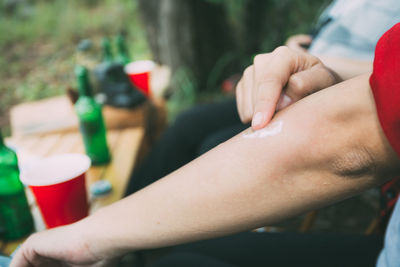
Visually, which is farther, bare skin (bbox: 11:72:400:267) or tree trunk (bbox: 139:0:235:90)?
tree trunk (bbox: 139:0:235:90)

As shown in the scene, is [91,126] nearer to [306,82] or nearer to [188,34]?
[306,82]

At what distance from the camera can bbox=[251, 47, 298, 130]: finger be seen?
0.60 m

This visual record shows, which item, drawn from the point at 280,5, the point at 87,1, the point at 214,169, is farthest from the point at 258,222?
the point at 87,1

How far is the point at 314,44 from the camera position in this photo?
150 cm

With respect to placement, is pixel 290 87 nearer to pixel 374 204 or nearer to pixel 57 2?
pixel 374 204

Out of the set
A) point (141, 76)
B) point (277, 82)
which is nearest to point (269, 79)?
point (277, 82)

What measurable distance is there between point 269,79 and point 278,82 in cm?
2

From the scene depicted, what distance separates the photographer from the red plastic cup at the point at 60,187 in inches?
34.8

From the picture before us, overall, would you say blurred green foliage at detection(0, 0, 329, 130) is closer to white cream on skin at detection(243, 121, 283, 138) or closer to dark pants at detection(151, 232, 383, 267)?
dark pants at detection(151, 232, 383, 267)

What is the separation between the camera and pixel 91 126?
1.37 m

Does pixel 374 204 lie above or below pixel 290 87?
below

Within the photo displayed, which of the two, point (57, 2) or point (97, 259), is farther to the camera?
point (57, 2)

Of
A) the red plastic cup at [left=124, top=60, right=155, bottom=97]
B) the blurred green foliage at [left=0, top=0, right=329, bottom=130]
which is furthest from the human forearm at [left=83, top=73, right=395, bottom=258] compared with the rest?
the blurred green foliage at [left=0, top=0, right=329, bottom=130]

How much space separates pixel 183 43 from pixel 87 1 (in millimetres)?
3905
